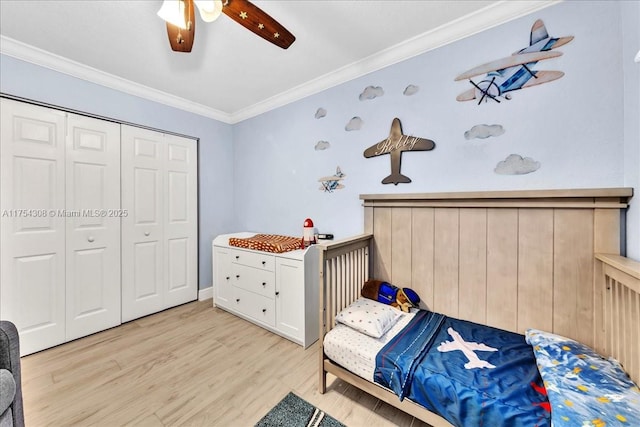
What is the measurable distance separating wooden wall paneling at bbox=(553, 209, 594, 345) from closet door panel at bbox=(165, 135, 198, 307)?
327 centimetres

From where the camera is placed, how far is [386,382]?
1231 mm

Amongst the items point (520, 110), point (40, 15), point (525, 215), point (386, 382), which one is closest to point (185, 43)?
point (40, 15)

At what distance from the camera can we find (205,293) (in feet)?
10.1

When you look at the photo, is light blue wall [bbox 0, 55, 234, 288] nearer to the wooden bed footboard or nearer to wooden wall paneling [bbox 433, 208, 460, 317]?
the wooden bed footboard

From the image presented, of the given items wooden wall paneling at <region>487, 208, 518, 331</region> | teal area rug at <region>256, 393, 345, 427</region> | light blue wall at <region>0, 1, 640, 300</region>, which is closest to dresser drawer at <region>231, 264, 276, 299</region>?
light blue wall at <region>0, 1, 640, 300</region>

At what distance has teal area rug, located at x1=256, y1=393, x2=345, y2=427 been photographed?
1327mm

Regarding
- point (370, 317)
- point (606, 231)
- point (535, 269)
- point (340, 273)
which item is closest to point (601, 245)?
point (606, 231)

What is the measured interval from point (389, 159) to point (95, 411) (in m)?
2.51

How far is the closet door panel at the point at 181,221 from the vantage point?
2773 mm

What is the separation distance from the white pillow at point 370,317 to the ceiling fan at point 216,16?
1.67 meters

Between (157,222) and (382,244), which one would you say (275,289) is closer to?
(382,244)

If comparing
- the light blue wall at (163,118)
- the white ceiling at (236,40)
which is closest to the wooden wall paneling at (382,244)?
the white ceiling at (236,40)

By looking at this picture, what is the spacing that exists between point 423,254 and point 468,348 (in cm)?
67

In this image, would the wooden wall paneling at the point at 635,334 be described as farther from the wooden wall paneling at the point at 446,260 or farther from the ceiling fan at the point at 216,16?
the ceiling fan at the point at 216,16
